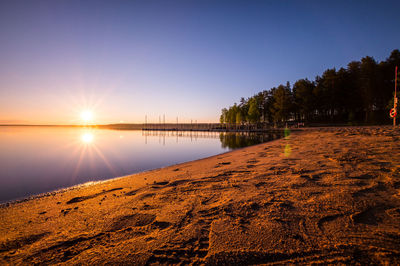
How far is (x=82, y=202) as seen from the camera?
4.50m

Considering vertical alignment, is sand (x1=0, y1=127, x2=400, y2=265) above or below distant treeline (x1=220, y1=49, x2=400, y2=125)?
below

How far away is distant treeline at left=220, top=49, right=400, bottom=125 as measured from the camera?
45.8 meters

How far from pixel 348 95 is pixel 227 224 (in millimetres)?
67567

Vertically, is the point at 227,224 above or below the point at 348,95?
below

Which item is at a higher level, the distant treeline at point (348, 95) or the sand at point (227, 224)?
the distant treeline at point (348, 95)

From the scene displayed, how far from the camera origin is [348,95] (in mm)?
52188

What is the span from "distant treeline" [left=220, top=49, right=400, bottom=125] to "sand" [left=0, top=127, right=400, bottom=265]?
160ft

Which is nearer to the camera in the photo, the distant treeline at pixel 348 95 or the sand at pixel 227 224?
the sand at pixel 227 224

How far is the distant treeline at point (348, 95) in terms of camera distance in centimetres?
4575

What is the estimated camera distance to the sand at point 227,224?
1992 mm

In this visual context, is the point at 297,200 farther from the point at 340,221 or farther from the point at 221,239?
the point at 221,239

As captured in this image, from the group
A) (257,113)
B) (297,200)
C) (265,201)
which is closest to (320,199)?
(297,200)

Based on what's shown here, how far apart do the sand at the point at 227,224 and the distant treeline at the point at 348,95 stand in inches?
1916

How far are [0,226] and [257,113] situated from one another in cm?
7189
